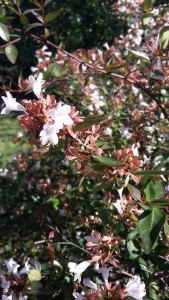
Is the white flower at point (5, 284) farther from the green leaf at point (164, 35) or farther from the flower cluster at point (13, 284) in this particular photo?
the green leaf at point (164, 35)

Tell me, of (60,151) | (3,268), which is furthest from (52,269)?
(60,151)

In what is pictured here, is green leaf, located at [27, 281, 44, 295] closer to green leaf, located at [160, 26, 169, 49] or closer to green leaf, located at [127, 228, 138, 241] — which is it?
green leaf, located at [127, 228, 138, 241]

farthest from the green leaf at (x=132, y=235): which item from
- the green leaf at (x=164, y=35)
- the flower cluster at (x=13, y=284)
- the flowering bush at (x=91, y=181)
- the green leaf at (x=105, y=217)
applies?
the green leaf at (x=164, y=35)

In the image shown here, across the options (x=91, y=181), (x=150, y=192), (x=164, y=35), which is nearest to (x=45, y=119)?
(x=150, y=192)

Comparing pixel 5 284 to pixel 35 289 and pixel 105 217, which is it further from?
pixel 105 217

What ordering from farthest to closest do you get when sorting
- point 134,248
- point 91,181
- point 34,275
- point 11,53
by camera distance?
point 91,181 < point 11,53 < point 34,275 < point 134,248

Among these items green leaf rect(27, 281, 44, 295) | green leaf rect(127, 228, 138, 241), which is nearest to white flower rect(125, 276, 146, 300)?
green leaf rect(127, 228, 138, 241)
